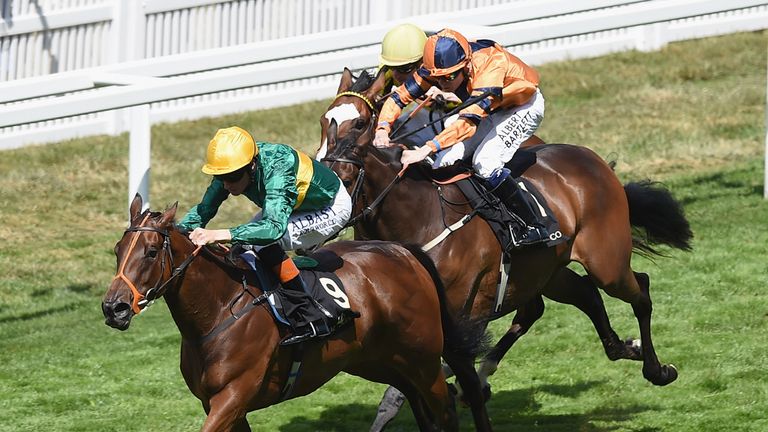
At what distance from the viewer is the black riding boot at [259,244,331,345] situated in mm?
6270

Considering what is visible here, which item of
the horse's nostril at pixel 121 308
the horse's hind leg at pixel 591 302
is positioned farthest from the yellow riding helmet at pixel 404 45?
the horse's nostril at pixel 121 308

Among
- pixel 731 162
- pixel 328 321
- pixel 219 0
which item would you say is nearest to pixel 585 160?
pixel 328 321

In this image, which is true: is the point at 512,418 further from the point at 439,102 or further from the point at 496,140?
the point at 439,102

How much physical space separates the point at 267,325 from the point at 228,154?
2.58 ft

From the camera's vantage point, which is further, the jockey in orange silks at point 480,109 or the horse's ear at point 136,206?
the jockey in orange silks at point 480,109

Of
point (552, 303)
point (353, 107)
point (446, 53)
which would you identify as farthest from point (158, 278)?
point (552, 303)

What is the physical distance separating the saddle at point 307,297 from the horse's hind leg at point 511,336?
1.91m

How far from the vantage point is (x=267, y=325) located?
20.5 feet

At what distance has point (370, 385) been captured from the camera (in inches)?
357

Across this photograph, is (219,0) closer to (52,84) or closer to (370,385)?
(52,84)

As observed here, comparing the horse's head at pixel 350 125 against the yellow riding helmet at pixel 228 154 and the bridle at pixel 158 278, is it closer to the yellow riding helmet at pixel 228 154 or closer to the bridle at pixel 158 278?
the yellow riding helmet at pixel 228 154

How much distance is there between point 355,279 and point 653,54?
35.3ft

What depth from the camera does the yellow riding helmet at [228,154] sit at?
5961 mm

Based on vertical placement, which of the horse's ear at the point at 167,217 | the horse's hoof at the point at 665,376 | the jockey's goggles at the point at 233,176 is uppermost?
the jockey's goggles at the point at 233,176
